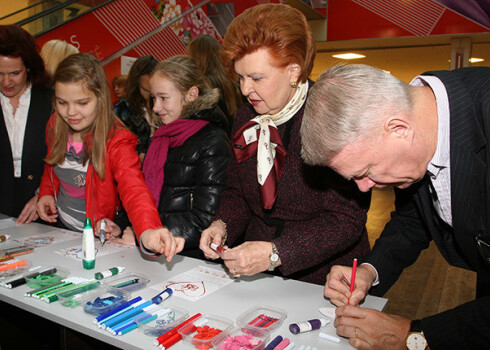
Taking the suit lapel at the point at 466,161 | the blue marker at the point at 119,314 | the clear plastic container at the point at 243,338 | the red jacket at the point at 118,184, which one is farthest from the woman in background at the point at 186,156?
the suit lapel at the point at 466,161

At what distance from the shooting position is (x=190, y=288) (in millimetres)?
1572

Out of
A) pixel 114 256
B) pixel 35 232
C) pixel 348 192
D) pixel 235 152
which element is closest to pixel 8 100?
pixel 35 232

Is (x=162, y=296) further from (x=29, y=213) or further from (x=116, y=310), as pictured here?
(x=29, y=213)

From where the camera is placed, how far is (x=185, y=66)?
2.54 metres

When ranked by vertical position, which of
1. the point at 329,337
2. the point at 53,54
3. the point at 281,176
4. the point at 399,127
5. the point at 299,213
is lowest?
the point at 329,337

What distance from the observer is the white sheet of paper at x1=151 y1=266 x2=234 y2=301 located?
1.53 m

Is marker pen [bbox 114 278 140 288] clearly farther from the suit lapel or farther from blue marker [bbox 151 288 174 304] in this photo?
the suit lapel

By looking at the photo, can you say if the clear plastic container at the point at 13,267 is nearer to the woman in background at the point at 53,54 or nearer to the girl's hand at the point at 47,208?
the girl's hand at the point at 47,208

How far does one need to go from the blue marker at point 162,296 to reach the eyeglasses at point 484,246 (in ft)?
3.17

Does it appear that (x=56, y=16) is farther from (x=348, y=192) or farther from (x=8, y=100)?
(x=348, y=192)

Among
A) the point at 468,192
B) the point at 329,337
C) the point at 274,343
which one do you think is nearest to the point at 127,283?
the point at 274,343

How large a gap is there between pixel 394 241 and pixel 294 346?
639 mm

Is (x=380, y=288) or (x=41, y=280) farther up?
(x=41, y=280)

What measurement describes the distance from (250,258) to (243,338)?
329 mm
